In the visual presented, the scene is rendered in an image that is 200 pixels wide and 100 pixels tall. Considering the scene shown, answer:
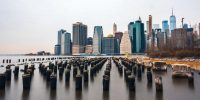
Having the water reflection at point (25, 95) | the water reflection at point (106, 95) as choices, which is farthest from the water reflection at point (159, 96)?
the water reflection at point (25, 95)

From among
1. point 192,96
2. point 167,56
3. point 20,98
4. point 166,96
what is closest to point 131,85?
point 166,96

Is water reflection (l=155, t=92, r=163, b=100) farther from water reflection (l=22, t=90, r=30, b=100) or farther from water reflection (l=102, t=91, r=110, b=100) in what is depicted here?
water reflection (l=22, t=90, r=30, b=100)

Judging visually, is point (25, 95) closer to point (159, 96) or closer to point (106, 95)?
point (106, 95)

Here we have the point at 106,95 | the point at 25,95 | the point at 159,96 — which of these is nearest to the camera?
the point at 159,96

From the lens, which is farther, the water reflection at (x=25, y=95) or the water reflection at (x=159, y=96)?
the water reflection at (x=25, y=95)

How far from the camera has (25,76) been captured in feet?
84.4

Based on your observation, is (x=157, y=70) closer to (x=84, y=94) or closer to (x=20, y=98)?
(x=84, y=94)

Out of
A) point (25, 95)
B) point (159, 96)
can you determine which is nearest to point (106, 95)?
point (159, 96)

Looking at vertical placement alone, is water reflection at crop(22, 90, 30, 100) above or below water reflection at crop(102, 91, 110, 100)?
below

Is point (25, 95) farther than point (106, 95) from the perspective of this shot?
Yes

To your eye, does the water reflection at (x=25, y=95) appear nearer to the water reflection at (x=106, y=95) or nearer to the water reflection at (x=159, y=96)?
the water reflection at (x=106, y=95)

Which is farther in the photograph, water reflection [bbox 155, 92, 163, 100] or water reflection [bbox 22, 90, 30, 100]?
water reflection [bbox 22, 90, 30, 100]

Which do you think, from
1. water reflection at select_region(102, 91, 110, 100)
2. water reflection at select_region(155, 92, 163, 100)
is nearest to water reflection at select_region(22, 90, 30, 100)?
water reflection at select_region(102, 91, 110, 100)

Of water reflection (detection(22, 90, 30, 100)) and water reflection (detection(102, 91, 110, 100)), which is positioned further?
water reflection (detection(22, 90, 30, 100))
